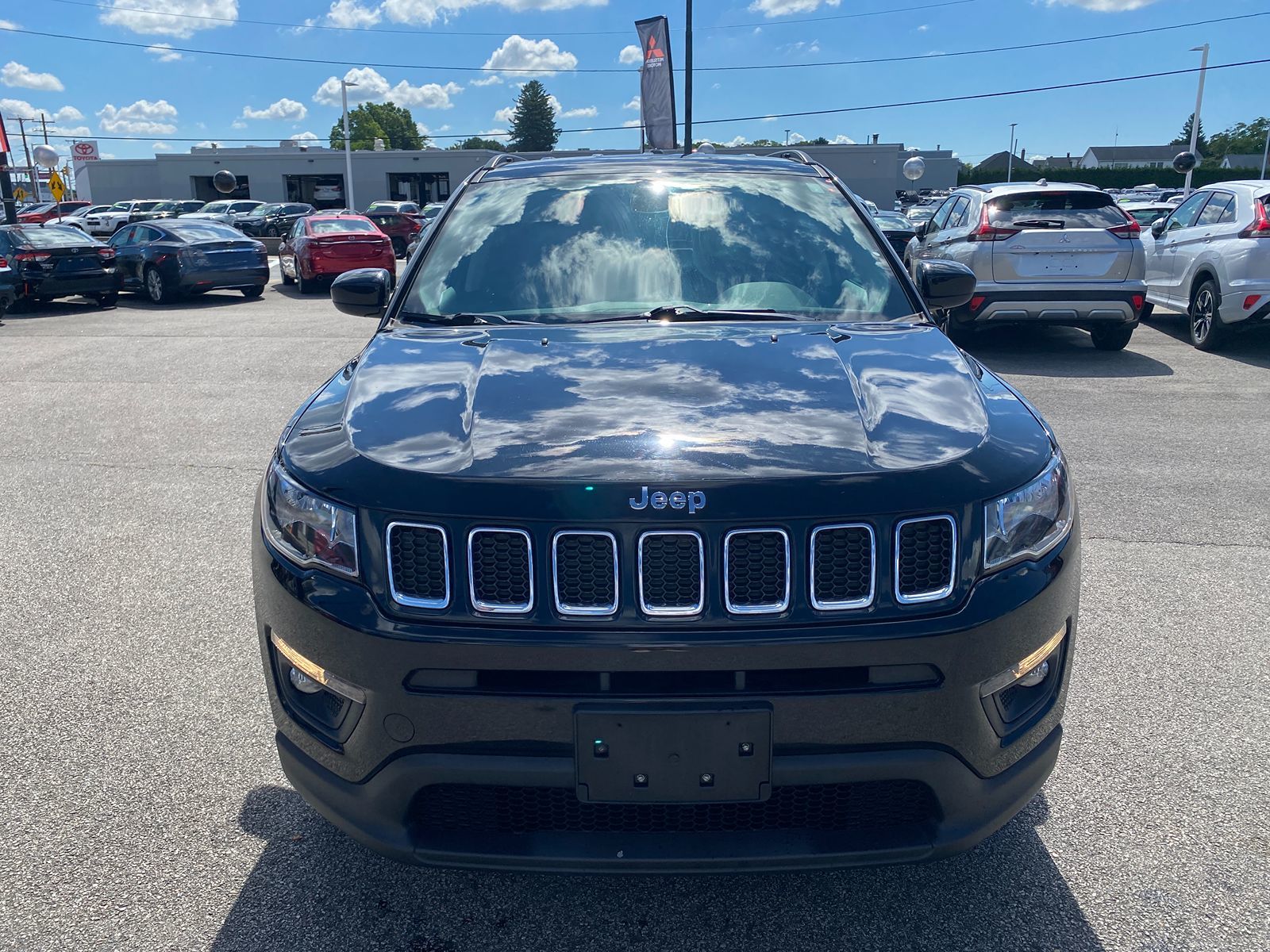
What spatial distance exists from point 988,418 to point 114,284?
17718 millimetres

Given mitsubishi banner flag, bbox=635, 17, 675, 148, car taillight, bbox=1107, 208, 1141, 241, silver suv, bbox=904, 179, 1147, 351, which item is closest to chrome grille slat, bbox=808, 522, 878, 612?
silver suv, bbox=904, 179, 1147, 351

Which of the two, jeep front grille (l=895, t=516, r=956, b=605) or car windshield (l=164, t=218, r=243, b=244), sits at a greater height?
car windshield (l=164, t=218, r=243, b=244)

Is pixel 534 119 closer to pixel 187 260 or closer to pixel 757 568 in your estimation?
pixel 187 260

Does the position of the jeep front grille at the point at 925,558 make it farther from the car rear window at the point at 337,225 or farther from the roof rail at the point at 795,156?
the car rear window at the point at 337,225

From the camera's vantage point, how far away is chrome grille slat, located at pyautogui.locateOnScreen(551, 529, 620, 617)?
1949mm

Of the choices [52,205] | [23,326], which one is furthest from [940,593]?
[52,205]

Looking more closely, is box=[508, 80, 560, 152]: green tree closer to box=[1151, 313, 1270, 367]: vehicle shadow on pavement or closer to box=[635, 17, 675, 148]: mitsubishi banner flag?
box=[635, 17, 675, 148]: mitsubishi banner flag

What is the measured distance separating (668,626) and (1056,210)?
959 centimetres

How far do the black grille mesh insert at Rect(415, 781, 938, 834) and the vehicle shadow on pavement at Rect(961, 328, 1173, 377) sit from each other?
7.84 m

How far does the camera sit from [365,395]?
2514 mm

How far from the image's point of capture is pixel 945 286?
3799 mm

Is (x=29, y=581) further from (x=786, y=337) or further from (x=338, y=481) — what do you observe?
(x=786, y=337)

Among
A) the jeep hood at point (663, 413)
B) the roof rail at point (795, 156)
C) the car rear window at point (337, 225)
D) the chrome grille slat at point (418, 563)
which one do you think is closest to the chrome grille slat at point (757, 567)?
the jeep hood at point (663, 413)

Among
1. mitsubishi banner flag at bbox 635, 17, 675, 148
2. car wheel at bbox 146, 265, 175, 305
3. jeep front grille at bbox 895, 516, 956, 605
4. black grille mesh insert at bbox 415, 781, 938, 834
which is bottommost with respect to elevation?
car wheel at bbox 146, 265, 175, 305
